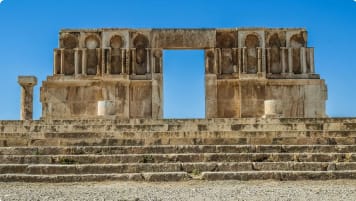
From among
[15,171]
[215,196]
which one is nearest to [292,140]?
[215,196]

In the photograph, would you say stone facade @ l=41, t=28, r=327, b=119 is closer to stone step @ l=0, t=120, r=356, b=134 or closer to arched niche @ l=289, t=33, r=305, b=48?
arched niche @ l=289, t=33, r=305, b=48

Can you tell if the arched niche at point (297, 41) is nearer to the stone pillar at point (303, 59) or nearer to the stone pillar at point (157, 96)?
the stone pillar at point (303, 59)

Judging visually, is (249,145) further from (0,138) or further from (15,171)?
(0,138)

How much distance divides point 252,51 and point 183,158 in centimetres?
1270

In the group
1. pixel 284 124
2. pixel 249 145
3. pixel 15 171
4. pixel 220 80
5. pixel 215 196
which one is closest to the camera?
pixel 215 196

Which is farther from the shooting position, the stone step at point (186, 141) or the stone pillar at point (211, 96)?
the stone pillar at point (211, 96)

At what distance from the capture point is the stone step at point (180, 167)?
10281 mm

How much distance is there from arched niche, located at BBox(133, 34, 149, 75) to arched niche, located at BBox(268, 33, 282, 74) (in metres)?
5.53

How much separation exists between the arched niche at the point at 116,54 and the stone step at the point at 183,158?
11928 millimetres

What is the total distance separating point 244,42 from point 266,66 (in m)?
1.44

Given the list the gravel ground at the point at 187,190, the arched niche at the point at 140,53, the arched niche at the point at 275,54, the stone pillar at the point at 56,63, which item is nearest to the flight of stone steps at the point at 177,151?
the gravel ground at the point at 187,190

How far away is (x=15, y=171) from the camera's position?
10.4m

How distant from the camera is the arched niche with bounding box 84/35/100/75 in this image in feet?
74.5

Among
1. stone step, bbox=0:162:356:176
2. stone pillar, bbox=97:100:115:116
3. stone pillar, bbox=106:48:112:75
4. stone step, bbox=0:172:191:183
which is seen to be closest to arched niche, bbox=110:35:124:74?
stone pillar, bbox=106:48:112:75
